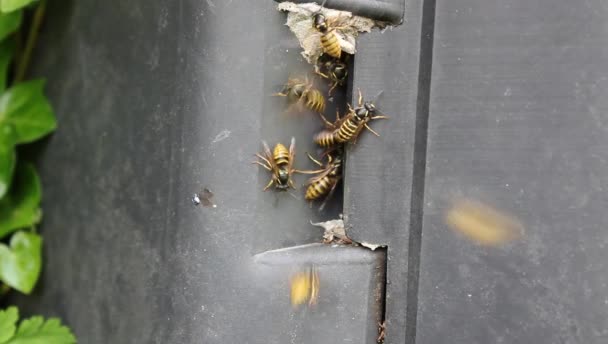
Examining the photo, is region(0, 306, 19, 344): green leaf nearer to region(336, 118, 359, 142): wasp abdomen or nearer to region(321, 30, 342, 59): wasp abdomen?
region(336, 118, 359, 142): wasp abdomen

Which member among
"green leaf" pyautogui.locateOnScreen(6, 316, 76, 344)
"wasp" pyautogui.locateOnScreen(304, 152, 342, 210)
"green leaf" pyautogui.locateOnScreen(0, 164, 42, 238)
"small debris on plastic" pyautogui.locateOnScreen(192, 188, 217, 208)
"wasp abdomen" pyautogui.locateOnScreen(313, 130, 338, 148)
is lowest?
"green leaf" pyautogui.locateOnScreen(6, 316, 76, 344)

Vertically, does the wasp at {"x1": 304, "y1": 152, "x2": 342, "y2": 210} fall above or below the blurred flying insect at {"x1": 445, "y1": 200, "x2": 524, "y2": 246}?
above

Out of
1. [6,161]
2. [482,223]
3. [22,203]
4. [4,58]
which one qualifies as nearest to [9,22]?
[4,58]

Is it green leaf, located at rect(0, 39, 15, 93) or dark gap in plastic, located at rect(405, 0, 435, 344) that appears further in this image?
green leaf, located at rect(0, 39, 15, 93)

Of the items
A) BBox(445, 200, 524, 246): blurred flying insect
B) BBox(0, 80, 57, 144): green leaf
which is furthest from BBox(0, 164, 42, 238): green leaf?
BBox(445, 200, 524, 246): blurred flying insect

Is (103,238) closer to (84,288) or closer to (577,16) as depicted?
(84,288)

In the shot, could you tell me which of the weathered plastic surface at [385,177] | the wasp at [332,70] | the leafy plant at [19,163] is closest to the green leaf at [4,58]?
the leafy plant at [19,163]

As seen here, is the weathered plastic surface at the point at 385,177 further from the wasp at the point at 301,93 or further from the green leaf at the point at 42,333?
the green leaf at the point at 42,333

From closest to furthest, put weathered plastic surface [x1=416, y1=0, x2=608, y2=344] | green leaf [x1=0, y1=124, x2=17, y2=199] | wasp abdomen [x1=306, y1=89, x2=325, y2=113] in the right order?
weathered plastic surface [x1=416, y1=0, x2=608, y2=344]
wasp abdomen [x1=306, y1=89, x2=325, y2=113]
green leaf [x1=0, y1=124, x2=17, y2=199]

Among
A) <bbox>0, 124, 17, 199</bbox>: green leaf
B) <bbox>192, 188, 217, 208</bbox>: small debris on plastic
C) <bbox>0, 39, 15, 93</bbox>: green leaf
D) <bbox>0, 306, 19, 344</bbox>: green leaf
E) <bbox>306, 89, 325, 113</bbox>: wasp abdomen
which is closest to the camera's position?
<bbox>192, 188, 217, 208</bbox>: small debris on plastic
